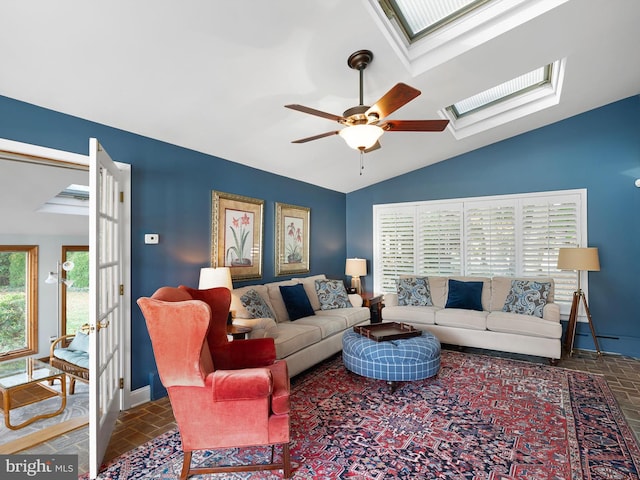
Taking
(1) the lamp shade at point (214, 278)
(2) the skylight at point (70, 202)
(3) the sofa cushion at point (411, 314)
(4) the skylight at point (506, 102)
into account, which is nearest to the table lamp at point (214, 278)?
(1) the lamp shade at point (214, 278)

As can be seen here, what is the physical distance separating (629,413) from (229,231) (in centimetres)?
418

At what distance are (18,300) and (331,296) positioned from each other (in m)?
4.35

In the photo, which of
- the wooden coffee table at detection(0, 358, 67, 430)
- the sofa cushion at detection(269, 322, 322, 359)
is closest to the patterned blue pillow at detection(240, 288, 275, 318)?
the sofa cushion at detection(269, 322, 322, 359)

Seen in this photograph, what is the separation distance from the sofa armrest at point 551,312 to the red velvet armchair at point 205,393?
3593mm

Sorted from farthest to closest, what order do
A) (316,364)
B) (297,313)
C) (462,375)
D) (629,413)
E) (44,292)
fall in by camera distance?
(44,292)
(297,313)
(316,364)
(462,375)
(629,413)

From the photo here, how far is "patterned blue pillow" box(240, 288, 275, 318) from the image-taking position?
3.65 meters

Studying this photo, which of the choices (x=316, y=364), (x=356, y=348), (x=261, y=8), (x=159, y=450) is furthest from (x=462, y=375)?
(x=261, y=8)

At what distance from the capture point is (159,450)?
2.39 m

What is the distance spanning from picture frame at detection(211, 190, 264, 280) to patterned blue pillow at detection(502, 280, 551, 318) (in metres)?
3.37

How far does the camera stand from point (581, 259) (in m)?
4.31

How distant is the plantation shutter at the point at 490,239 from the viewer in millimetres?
5207

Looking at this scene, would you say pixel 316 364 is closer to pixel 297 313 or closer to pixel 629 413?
pixel 297 313

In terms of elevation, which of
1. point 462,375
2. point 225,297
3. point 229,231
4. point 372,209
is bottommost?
point 462,375

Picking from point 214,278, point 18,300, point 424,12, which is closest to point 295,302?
point 214,278
